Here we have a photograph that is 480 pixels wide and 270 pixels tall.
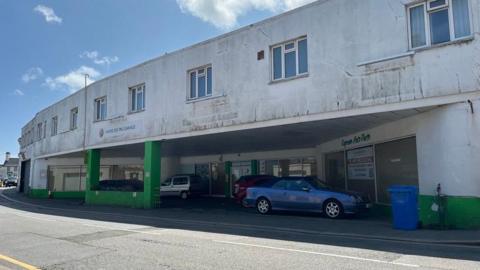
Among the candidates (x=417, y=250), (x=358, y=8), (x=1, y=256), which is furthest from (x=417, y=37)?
(x=1, y=256)

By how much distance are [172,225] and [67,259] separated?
18.1 ft

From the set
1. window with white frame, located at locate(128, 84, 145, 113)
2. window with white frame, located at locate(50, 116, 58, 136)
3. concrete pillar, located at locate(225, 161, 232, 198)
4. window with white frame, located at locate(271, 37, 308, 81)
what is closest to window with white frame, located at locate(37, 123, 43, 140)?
window with white frame, located at locate(50, 116, 58, 136)

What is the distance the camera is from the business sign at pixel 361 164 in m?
16.7

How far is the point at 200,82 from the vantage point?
18609mm

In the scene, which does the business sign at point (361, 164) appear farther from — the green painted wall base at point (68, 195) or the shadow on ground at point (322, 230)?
the green painted wall base at point (68, 195)

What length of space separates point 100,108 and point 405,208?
63.9ft

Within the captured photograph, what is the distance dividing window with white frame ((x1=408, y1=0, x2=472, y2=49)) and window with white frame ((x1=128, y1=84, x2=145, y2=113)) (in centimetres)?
1395

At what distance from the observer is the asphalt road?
7.25m

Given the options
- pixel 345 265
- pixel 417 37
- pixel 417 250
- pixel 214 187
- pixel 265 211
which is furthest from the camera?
pixel 214 187

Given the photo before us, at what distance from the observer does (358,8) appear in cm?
1305

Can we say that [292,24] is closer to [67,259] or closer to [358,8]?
[358,8]

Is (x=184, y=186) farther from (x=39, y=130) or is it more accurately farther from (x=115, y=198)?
(x=39, y=130)

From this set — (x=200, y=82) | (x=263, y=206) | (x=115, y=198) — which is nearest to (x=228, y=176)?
(x=115, y=198)

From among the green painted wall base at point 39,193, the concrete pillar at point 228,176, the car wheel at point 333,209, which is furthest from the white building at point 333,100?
the green painted wall base at point 39,193
